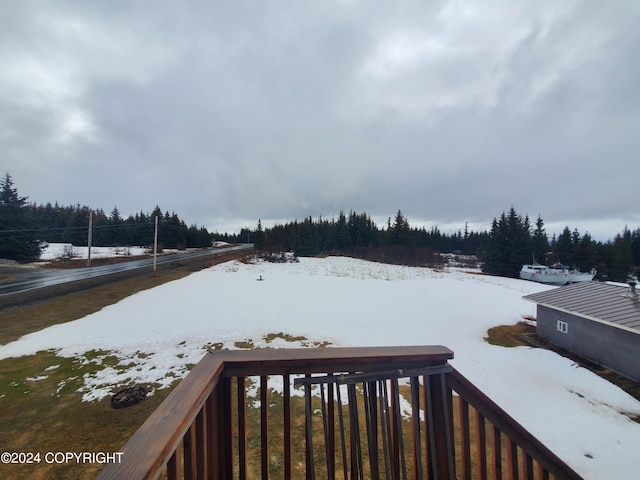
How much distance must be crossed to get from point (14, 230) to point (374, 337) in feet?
92.5

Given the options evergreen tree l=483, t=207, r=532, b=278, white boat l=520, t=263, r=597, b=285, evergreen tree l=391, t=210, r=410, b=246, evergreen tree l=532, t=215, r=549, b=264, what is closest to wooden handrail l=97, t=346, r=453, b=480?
white boat l=520, t=263, r=597, b=285

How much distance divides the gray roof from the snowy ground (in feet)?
5.51

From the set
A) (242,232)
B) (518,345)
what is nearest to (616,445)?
(518,345)

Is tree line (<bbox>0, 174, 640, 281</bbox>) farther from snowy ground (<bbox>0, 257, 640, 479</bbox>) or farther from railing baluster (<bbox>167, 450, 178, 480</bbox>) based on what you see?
railing baluster (<bbox>167, 450, 178, 480</bbox>)

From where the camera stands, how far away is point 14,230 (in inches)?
782

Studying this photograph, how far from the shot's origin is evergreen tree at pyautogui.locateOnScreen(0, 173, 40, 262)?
65.3 feet

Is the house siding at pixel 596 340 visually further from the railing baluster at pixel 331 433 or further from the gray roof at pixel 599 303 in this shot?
the railing baluster at pixel 331 433

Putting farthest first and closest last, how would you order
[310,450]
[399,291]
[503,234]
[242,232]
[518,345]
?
[242,232] → [503,234] → [399,291] → [518,345] → [310,450]

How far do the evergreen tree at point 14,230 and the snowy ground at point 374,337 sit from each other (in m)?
17.2

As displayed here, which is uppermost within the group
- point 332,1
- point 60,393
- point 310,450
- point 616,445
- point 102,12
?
point 332,1

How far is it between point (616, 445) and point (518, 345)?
4516 millimetres

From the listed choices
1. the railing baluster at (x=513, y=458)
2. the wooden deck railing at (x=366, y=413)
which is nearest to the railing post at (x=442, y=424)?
the wooden deck railing at (x=366, y=413)

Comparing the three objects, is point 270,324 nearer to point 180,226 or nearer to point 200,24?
point 200,24

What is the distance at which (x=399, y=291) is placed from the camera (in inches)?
572
